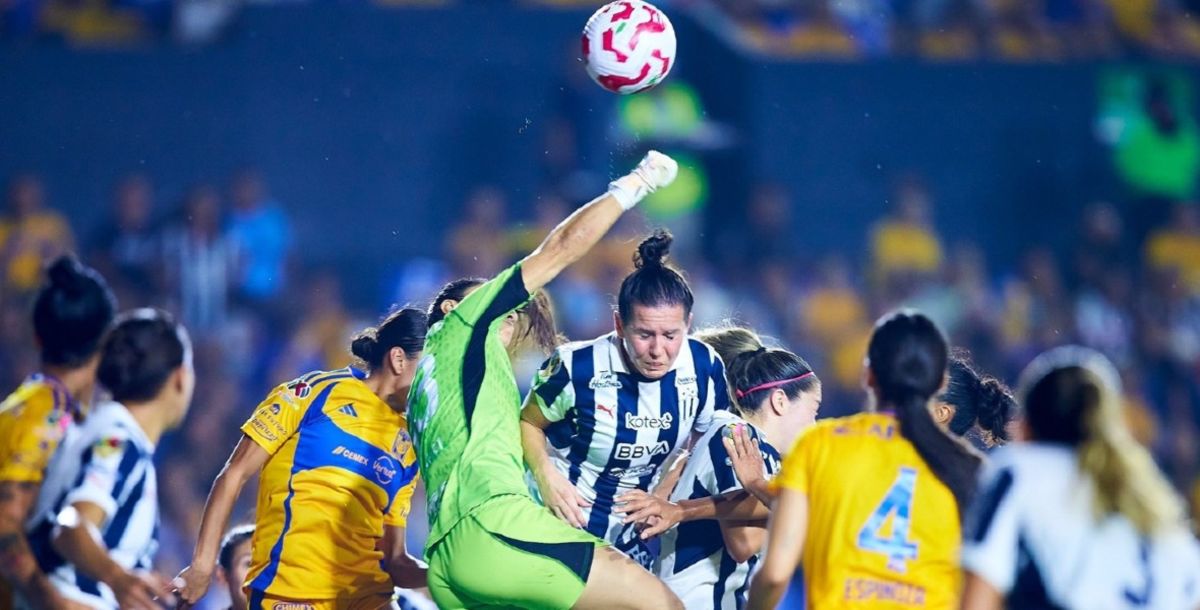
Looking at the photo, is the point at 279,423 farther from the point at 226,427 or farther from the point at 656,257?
the point at 226,427

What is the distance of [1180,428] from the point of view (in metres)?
14.2

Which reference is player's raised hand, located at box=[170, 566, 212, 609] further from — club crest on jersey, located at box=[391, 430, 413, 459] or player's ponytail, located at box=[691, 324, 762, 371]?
player's ponytail, located at box=[691, 324, 762, 371]

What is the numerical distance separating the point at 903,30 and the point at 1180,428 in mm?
4964

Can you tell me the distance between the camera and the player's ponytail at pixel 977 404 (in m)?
6.66

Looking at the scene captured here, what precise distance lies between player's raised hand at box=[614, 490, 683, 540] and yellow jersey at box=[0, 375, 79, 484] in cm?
227

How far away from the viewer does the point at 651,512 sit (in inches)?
236

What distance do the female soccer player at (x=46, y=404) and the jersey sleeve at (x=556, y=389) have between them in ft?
6.07

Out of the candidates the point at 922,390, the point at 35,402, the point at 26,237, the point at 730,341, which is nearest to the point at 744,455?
the point at 730,341

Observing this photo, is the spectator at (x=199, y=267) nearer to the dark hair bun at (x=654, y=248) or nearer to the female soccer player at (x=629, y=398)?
the female soccer player at (x=629, y=398)

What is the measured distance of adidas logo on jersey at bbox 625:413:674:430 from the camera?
654 centimetres

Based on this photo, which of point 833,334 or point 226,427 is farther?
point 833,334

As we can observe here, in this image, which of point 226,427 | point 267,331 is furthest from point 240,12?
point 226,427

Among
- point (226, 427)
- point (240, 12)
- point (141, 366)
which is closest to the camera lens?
point (141, 366)

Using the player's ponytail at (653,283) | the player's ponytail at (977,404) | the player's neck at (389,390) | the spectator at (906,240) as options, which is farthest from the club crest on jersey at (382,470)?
the spectator at (906,240)
